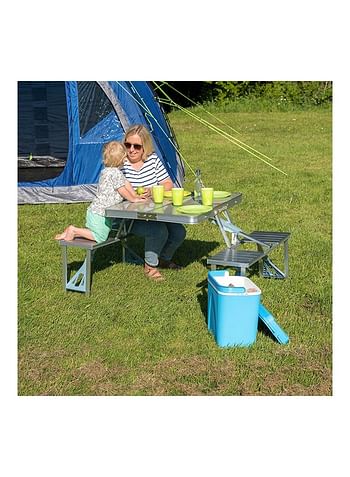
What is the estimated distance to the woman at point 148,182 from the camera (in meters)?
4.66

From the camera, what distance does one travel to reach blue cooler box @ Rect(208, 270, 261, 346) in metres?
3.58

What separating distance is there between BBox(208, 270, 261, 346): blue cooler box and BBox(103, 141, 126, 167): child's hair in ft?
3.89

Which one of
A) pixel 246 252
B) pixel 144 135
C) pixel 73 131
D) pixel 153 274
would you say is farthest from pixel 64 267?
pixel 73 131

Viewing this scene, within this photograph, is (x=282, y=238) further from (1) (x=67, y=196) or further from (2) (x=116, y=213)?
(1) (x=67, y=196)

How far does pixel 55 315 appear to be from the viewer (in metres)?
4.21

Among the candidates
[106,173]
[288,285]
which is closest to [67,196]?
[106,173]

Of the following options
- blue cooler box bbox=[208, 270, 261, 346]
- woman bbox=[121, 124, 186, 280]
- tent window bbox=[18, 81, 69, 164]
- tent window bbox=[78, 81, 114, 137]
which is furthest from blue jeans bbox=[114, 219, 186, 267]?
tent window bbox=[18, 81, 69, 164]

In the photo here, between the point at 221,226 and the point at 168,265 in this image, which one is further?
the point at 168,265

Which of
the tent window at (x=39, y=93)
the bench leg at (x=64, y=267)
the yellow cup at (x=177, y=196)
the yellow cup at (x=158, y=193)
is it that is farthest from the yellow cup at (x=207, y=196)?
the tent window at (x=39, y=93)

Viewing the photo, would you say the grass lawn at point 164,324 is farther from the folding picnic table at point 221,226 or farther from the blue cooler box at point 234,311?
the folding picnic table at point 221,226

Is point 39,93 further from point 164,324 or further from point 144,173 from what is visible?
point 164,324

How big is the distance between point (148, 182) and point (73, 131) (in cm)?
282

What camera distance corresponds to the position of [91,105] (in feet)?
23.7

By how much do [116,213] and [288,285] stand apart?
55.0 inches
